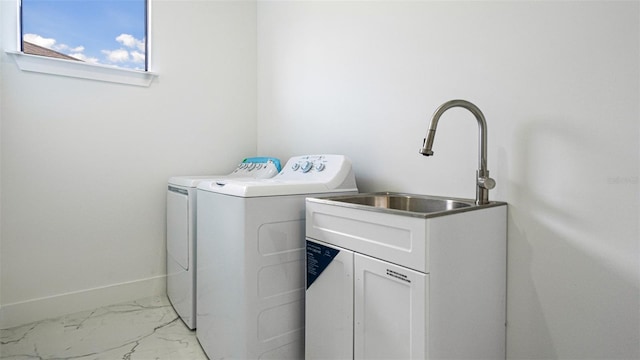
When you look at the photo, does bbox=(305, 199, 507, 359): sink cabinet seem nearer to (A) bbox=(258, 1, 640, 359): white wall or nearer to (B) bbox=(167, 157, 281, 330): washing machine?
(A) bbox=(258, 1, 640, 359): white wall

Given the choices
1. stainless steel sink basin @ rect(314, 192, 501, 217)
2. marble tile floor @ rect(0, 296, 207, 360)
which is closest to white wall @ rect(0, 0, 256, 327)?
marble tile floor @ rect(0, 296, 207, 360)

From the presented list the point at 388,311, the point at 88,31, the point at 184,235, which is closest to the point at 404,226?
the point at 388,311

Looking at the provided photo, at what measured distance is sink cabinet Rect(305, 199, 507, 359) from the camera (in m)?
0.96

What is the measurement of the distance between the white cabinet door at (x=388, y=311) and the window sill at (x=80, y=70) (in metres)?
2.01

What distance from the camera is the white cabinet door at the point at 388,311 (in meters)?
0.96

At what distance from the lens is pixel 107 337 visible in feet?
5.86

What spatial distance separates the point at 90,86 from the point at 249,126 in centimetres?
111

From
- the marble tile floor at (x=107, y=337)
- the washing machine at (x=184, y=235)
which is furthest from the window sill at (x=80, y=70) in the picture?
the marble tile floor at (x=107, y=337)

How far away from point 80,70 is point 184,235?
1261 millimetres

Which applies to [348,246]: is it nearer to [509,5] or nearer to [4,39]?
[509,5]

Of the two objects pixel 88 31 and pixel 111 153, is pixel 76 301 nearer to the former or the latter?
pixel 111 153

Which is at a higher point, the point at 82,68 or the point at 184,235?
the point at 82,68

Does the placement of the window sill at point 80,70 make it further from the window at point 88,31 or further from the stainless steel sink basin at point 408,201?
the stainless steel sink basin at point 408,201

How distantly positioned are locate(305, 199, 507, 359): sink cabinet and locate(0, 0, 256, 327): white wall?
152 cm
